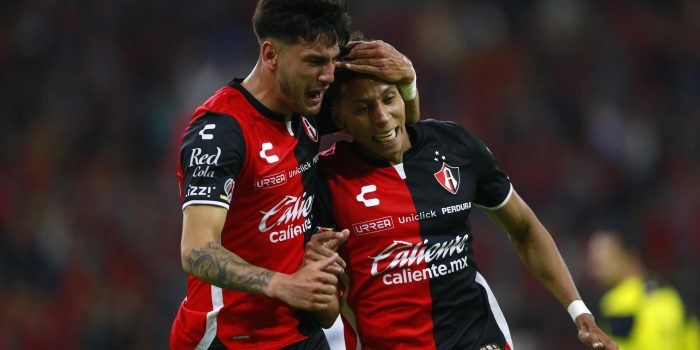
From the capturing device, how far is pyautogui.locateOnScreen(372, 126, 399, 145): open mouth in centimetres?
430

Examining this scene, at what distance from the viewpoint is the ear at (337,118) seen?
4.40m

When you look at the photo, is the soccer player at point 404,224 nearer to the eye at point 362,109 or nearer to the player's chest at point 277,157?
the eye at point 362,109

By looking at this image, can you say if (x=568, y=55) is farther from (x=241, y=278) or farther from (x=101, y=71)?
(x=241, y=278)

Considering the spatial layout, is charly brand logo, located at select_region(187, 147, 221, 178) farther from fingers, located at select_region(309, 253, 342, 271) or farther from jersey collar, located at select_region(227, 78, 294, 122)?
fingers, located at select_region(309, 253, 342, 271)

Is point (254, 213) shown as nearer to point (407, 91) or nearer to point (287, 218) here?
point (287, 218)

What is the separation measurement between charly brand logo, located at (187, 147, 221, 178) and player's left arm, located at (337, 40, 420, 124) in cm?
74

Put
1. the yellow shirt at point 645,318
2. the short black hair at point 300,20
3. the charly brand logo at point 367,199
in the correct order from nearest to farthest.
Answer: the short black hair at point 300,20 → the charly brand logo at point 367,199 → the yellow shirt at point 645,318

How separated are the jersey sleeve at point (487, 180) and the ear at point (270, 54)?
0.95 meters

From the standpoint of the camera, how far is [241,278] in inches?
142

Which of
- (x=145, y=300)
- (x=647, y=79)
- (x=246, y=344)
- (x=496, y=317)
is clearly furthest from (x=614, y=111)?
(x=246, y=344)

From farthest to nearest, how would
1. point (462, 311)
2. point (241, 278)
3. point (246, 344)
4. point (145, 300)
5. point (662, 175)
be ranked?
point (662, 175), point (145, 300), point (462, 311), point (246, 344), point (241, 278)

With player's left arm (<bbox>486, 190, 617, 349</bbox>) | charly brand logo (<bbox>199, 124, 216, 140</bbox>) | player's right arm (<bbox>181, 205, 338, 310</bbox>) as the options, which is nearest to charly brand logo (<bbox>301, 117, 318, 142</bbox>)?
charly brand logo (<bbox>199, 124, 216, 140</bbox>)

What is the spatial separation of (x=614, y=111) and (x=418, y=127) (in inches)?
303

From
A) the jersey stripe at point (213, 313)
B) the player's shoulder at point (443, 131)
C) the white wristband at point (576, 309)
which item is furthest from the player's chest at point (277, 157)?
the white wristband at point (576, 309)
